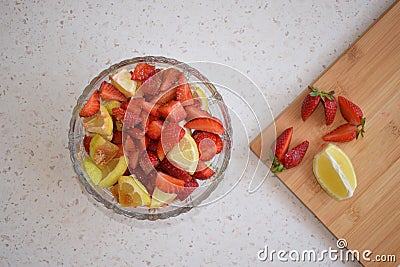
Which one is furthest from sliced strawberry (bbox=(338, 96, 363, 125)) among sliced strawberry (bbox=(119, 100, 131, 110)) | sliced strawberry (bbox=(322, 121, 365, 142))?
sliced strawberry (bbox=(119, 100, 131, 110))

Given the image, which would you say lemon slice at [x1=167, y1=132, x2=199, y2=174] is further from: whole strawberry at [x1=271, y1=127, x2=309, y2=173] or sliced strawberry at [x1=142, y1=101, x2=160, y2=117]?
whole strawberry at [x1=271, y1=127, x2=309, y2=173]

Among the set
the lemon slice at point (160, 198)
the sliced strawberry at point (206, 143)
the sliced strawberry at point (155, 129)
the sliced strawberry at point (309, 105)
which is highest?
the sliced strawberry at point (309, 105)

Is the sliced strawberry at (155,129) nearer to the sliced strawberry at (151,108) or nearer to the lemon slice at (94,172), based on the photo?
the sliced strawberry at (151,108)

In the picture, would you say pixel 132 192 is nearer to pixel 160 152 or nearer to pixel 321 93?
pixel 160 152

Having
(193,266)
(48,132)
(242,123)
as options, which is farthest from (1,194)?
(242,123)

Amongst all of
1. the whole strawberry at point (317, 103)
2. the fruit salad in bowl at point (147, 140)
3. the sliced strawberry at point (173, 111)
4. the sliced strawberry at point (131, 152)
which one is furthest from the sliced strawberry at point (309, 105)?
the sliced strawberry at point (131, 152)

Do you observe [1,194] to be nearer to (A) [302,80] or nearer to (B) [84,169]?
(B) [84,169]
